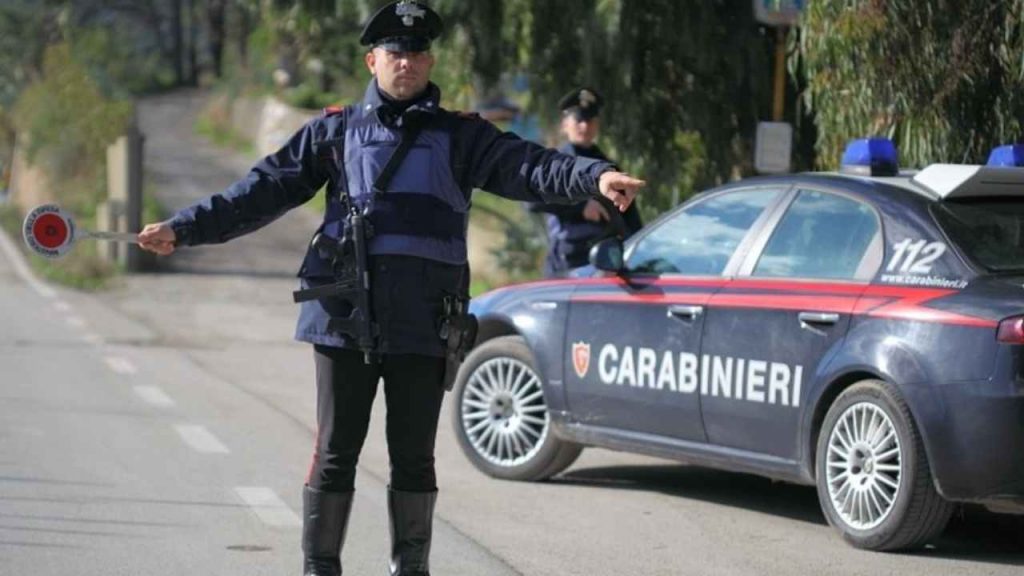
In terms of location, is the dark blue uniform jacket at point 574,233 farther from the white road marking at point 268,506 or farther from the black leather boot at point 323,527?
the black leather boot at point 323,527

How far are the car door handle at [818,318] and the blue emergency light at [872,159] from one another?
84 cm

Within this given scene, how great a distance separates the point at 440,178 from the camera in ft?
19.4

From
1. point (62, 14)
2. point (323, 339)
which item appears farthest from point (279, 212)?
point (62, 14)

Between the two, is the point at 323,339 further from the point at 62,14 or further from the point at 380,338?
the point at 62,14

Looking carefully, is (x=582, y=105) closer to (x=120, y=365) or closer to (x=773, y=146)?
(x=773, y=146)

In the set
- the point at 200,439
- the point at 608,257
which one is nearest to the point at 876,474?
the point at 608,257

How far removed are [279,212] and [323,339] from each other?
1.52 ft

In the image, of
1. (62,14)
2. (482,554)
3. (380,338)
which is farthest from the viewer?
(62,14)

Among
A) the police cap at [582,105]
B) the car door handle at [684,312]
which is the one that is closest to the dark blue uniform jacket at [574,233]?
the police cap at [582,105]

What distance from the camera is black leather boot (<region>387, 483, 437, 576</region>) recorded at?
5980 millimetres

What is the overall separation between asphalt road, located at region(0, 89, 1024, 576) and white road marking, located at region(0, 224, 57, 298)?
6.65m

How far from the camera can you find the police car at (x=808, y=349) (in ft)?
23.6

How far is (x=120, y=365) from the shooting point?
1426cm

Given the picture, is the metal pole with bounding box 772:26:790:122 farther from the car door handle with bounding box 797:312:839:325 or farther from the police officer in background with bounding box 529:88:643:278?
the car door handle with bounding box 797:312:839:325
